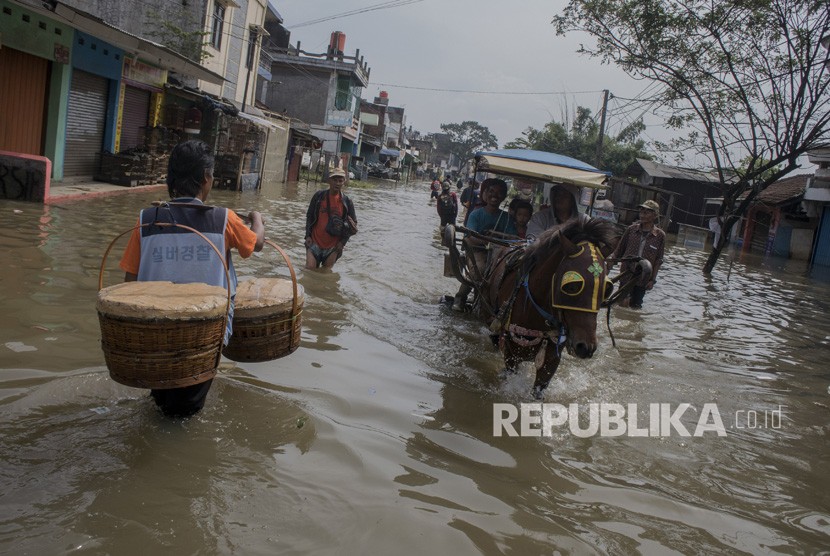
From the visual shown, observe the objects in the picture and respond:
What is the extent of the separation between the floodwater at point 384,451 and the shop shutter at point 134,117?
11.5m

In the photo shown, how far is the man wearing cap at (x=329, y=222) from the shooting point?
27.6ft

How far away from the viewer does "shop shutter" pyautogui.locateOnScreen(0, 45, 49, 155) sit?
1286 cm

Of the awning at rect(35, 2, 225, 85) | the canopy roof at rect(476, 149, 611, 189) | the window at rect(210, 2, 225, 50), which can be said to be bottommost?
the canopy roof at rect(476, 149, 611, 189)

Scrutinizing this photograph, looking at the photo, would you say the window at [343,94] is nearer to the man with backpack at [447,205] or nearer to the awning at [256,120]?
the awning at [256,120]

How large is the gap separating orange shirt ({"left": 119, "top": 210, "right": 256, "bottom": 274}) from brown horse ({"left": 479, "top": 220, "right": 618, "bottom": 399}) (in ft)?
7.12

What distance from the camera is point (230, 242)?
338 cm

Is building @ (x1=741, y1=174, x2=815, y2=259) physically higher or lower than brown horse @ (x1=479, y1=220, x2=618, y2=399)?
higher

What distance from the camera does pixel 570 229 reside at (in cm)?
479

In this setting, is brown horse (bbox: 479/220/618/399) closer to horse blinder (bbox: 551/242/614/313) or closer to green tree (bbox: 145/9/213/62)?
horse blinder (bbox: 551/242/614/313)

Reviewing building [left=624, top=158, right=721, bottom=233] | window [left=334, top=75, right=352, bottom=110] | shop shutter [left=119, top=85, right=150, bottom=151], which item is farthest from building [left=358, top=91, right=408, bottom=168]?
shop shutter [left=119, top=85, right=150, bottom=151]

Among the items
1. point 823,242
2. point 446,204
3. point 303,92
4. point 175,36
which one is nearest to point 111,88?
point 175,36

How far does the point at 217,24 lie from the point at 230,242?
2368 centimetres

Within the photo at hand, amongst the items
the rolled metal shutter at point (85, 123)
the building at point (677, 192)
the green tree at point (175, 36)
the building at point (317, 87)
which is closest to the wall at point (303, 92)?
the building at point (317, 87)

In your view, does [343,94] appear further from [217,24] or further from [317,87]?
[217,24]
